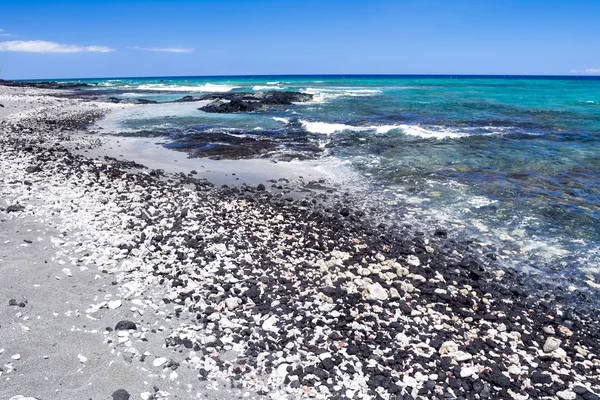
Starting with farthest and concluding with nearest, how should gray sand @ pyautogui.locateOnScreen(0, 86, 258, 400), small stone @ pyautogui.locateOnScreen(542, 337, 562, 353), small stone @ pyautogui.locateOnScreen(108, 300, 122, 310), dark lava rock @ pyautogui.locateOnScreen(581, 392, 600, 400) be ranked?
small stone @ pyautogui.locateOnScreen(108, 300, 122, 310) → small stone @ pyautogui.locateOnScreen(542, 337, 562, 353) → dark lava rock @ pyautogui.locateOnScreen(581, 392, 600, 400) → gray sand @ pyautogui.locateOnScreen(0, 86, 258, 400)

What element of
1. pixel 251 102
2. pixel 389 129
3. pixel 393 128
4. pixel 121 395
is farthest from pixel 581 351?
pixel 251 102

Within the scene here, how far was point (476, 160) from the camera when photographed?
17438mm

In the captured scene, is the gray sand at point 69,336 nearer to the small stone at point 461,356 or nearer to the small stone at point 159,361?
the small stone at point 159,361

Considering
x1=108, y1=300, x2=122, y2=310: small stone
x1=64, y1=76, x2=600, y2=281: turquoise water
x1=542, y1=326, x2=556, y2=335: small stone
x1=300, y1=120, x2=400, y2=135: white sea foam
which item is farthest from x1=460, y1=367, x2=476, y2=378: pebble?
x1=300, y1=120, x2=400, y2=135: white sea foam

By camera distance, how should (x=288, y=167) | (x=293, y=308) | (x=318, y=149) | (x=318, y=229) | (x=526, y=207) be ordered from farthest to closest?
(x=318, y=149) → (x=288, y=167) → (x=526, y=207) → (x=318, y=229) → (x=293, y=308)

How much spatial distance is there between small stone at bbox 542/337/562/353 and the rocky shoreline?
2 cm

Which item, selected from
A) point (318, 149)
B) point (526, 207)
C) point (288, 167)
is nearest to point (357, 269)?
point (526, 207)

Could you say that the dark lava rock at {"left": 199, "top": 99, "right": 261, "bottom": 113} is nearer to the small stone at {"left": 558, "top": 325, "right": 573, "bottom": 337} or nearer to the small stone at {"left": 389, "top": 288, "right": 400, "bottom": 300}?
the small stone at {"left": 389, "top": 288, "right": 400, "bottom": 300}

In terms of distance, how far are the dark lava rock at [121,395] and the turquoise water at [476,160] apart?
7849 millimetres

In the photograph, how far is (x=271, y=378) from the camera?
196 inches

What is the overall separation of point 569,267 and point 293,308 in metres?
6.23

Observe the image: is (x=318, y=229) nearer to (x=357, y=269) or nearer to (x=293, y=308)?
(x=357, y=269)

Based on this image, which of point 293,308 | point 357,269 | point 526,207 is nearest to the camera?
point 293,308

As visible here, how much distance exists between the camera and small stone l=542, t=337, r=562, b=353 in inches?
230
